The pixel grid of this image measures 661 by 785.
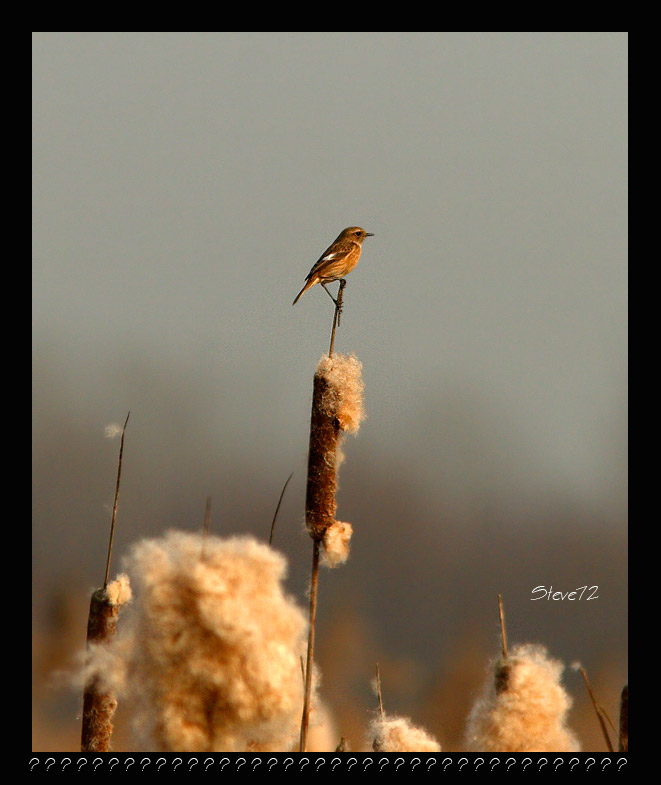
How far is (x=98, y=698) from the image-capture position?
1.91 metres

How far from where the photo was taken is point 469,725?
83.0 inches

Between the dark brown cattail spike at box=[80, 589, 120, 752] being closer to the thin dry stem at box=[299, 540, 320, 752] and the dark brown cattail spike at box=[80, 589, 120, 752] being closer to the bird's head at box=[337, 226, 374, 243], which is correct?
the thin dry stem at box=[299, 540, 320, 752]

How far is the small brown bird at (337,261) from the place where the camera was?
2.97m

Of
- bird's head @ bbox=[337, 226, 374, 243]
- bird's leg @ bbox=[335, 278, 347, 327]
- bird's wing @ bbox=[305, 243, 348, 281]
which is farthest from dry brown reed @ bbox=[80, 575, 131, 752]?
bird's head @ bbox=[337, 226, 374, 243]

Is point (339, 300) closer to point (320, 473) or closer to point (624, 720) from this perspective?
point (320, 473)

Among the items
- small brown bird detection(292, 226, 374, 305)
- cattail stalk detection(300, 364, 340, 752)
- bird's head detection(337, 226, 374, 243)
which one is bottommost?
cattail stalk detection(300, 364, 340, 752)

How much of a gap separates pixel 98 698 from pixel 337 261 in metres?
1.90

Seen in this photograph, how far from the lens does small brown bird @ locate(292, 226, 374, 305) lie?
297cm

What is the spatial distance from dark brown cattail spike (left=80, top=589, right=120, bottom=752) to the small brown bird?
4.51 ft

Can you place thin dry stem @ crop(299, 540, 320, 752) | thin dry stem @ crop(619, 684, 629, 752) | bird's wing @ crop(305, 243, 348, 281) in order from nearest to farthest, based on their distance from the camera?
thin dry stem @ crop(619, 684, 629, 752) → thin dry stem @ crop(299, 540, 320, 752) → bird's wing @ crop(305, 243, 348, 281)

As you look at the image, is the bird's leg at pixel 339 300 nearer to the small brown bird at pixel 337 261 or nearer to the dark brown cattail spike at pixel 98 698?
the small brown bird at pixel 337 261
